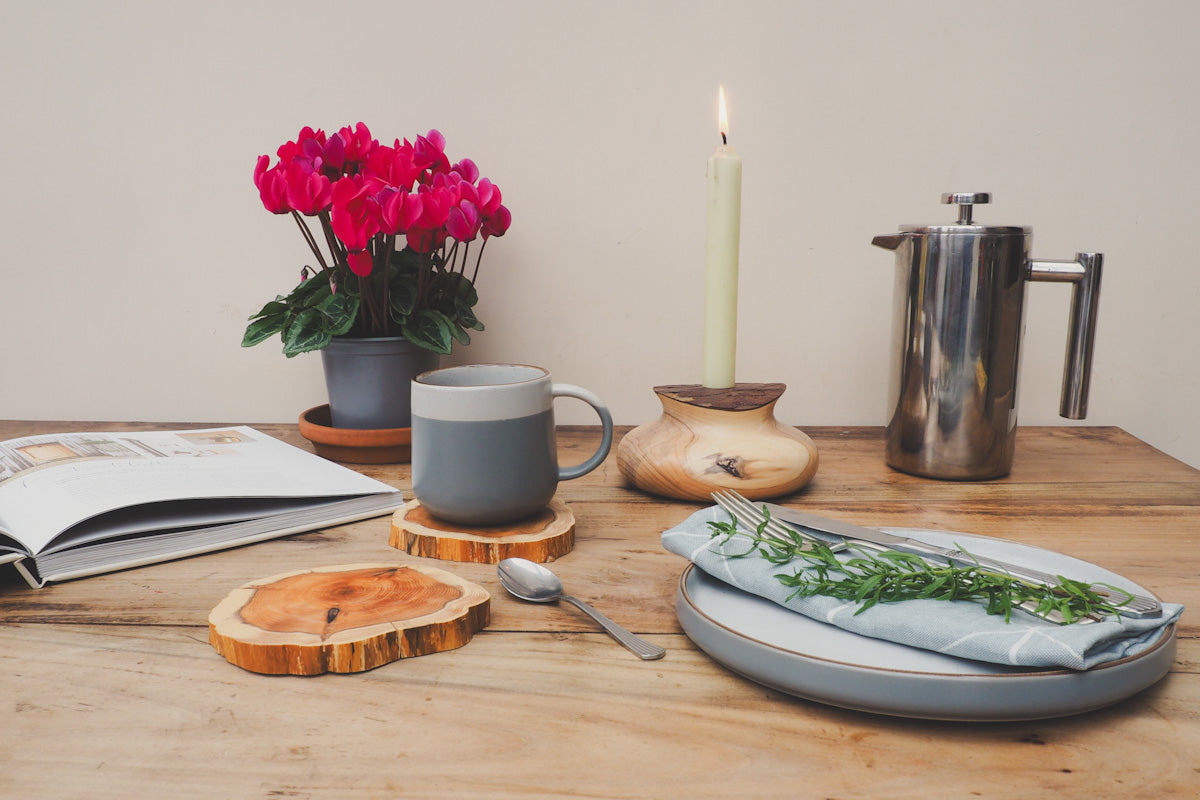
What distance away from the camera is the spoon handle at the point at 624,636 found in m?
0.47

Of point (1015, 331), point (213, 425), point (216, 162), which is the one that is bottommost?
point (213, 425)

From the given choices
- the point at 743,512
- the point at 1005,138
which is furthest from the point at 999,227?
the point at 743,512

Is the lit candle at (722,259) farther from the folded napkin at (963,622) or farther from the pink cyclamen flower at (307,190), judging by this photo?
the pink cyclamen flower at (307,190)

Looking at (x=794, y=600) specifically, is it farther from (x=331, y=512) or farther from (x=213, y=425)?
(x=213, y=425)

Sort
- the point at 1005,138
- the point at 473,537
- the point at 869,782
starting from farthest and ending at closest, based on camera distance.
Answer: the point at 1005,138 < the point at 473,537 < the point at 869,782

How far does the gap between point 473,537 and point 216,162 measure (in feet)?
2.45

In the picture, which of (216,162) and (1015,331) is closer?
(1015,331)

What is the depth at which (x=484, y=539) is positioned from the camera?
62cm

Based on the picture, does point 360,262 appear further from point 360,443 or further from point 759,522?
point 759,522

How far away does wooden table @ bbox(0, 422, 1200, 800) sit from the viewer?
36 centimetres

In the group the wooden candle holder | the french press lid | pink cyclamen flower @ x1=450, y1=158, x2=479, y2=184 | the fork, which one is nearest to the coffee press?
the french press lid

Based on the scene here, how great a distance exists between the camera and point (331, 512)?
0.72 metres

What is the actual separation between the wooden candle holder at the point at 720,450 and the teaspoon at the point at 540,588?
0.72 ft

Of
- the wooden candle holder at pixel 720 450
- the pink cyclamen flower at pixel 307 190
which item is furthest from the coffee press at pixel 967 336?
the pink cyclamen flower at pixel 307 190
